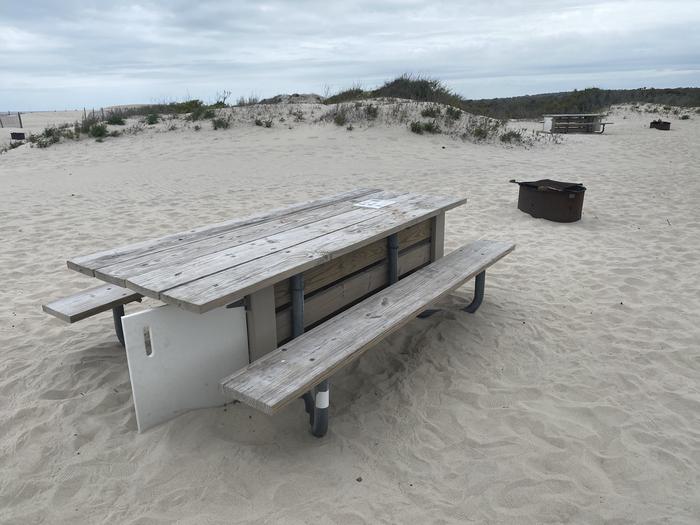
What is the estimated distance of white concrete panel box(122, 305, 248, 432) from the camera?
92.0 inches

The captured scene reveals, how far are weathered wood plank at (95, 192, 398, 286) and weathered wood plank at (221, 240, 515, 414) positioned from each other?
685 millimetres

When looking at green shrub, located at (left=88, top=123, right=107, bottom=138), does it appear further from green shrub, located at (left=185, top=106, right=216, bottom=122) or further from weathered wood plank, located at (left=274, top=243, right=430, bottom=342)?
weathered wood plank, located at (left=274, top=243, right=430, bottom=342)

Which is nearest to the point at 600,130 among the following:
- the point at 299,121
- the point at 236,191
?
the point at 299,121

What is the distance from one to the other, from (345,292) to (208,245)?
93 cm

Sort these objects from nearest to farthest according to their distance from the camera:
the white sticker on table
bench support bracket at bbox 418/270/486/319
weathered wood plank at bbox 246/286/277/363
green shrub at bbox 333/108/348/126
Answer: weathered wood plank at bbox 246/286/277/363 < the white sticker on table < bench support bracket at bbox 418/270/486/319 < green shrub at bbox 333/108/348/126

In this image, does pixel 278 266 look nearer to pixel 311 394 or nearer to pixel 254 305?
pixel 254 305

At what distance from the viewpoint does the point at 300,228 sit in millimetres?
3217

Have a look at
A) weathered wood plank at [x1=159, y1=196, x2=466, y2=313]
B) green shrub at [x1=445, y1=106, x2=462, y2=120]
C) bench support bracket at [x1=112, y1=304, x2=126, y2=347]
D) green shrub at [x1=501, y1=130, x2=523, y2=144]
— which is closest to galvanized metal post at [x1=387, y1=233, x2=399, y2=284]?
weathered wood plank at [x1=159, y1=196, x2=466, y2=313]

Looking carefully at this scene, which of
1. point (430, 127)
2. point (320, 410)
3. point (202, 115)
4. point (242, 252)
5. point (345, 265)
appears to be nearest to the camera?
point (320, 410)

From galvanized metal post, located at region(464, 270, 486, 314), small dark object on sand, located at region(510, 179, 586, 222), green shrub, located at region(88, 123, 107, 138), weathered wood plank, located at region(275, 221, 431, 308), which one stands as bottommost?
galvanized metal post, located at region(464, 270, 486, 314)

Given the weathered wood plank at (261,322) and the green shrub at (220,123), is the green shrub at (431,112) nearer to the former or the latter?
the green shrub at (220,123)

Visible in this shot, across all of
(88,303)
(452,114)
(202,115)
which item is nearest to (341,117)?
(452,114)

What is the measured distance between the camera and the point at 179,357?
2.46m

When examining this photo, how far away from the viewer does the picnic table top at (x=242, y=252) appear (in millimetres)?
2219
